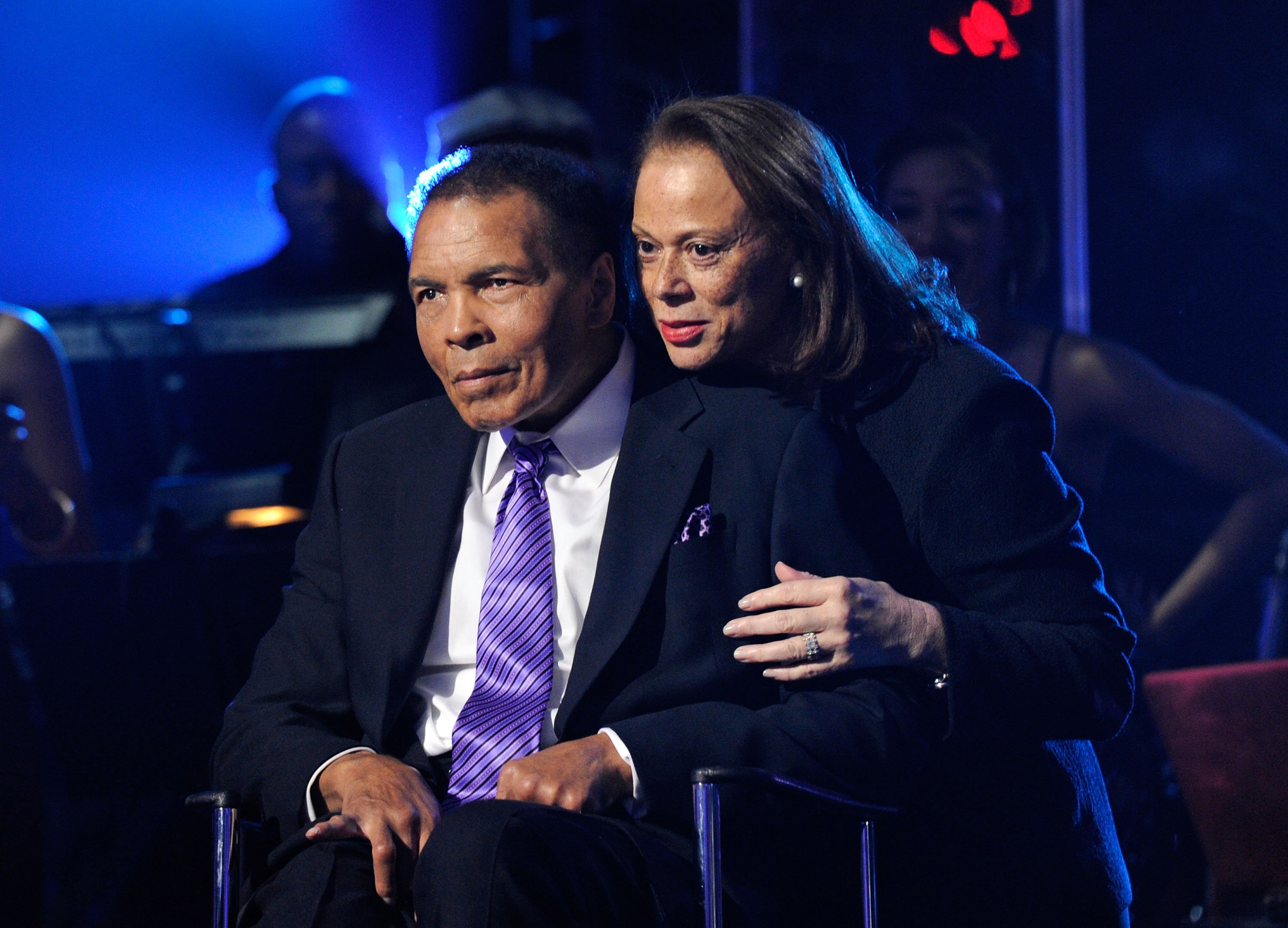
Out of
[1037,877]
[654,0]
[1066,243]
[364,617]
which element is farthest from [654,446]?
[654,0]

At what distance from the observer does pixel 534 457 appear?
7.88 ft

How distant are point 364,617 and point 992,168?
182 centimetres

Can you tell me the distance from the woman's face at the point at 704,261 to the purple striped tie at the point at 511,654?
0.36 metres

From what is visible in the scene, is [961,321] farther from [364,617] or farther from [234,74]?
[234,74]

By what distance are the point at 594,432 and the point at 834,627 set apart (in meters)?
0.56

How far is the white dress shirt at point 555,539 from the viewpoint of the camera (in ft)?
7.62

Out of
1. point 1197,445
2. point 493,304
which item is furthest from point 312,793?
point 1197,445

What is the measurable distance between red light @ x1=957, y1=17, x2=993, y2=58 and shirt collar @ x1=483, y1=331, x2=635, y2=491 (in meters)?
1.68

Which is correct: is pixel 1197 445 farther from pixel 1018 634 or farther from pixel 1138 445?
pixel 1018 634

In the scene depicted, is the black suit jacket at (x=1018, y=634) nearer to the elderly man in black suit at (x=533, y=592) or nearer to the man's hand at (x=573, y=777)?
the elderly man in black suit at (x=533, y=592)

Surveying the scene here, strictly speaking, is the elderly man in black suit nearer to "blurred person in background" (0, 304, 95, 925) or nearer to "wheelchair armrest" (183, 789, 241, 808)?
"wheelchair armrest" (183, 789, 241, 808)

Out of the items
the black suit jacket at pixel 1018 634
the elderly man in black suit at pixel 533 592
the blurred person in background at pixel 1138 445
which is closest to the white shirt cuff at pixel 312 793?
the elderly man in black suit at pixel 533 592

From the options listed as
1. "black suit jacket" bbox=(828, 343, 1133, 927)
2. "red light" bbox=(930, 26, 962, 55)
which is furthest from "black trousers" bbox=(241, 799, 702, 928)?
"red light" bbox=(930, 26, 962, 55)

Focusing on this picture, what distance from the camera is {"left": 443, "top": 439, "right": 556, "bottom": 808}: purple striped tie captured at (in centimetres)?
221
